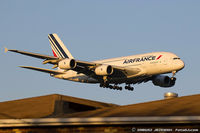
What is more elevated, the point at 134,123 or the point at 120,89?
the point at 120,89

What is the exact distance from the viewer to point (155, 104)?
24297 mm

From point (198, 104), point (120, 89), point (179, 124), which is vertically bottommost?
point (179, 124)

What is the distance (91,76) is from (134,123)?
33.1m

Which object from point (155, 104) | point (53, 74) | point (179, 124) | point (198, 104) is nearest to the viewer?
point (179, 124)

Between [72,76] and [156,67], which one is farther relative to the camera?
[72,76]

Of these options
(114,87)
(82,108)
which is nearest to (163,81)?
(114,87)

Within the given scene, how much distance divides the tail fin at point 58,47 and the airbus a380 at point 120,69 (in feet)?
22.2

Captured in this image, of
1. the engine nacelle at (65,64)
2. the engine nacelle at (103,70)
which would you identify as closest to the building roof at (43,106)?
the engine nacelle at (65,64)

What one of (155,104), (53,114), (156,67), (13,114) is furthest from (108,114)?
(156,67)

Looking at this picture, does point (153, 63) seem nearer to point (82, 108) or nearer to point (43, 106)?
point (82, 108)

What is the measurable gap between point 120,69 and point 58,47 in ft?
57.2

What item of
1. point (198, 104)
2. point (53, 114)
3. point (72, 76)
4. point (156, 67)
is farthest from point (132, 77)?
point (198, 104)

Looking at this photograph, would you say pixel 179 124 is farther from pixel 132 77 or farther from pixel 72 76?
pixel 72 76

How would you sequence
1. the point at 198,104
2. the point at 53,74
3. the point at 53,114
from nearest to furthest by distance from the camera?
1. the point at 198,104
2. the point at 53,114
3. the point at 53,74
